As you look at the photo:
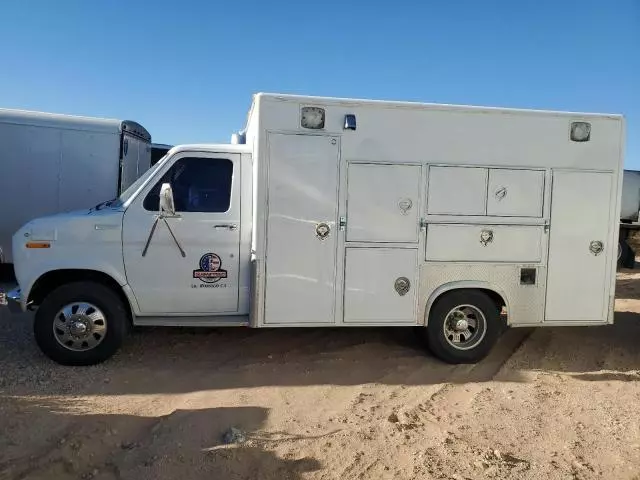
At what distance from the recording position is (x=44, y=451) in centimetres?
361

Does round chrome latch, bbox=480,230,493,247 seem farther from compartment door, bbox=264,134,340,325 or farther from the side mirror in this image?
the side mirror

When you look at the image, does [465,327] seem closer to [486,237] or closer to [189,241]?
[486,237]

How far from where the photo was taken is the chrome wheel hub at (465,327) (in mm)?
5703

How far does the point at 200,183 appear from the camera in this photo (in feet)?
17.8

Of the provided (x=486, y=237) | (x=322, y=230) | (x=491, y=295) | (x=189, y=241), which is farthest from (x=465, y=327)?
(x=189, y=241)

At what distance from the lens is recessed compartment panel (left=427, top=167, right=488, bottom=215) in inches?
213

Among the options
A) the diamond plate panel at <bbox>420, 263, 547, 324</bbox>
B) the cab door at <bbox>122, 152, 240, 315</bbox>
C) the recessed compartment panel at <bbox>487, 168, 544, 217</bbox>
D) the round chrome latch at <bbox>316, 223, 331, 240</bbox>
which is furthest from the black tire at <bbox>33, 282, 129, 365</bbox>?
the recessed compartment panel at <bbox>487, 168, 544, 217</bbox>

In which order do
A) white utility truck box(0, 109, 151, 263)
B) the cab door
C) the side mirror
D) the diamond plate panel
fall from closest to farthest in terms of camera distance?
the side mirror
the cab door
the diamond plate panel
white utility truck box(0, 109, 151, 263)

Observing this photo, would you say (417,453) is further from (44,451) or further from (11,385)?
(11,385)

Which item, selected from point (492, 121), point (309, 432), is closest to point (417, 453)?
point (309, 432)

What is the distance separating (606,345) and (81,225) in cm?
608

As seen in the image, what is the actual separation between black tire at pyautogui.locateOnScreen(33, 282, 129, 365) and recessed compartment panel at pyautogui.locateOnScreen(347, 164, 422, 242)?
2.41 m

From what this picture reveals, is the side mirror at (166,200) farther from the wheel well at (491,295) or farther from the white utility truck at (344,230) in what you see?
the wheel well at (491,295)

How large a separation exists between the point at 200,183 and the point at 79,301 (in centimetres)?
163
